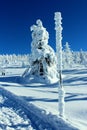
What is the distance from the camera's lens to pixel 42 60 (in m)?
44.6

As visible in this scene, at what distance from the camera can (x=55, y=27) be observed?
57.6 feet

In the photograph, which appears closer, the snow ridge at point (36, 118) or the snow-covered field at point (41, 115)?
the snow ridge at point (36, 118)

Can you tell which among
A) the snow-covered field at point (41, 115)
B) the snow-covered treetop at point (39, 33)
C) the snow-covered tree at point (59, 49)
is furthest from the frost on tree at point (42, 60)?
the snow-covered tree at point (59, 49)

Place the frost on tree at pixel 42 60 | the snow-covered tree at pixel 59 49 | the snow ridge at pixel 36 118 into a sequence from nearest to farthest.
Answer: the snow ridge at pixel 36 118 → the snow-covered tree at pixel 59 49 → the frost on tree at pixel 42 60

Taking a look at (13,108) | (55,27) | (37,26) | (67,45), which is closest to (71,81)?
(37,26)

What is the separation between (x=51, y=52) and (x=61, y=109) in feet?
92.8

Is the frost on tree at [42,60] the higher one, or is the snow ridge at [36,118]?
the frost on tree at [42,60]

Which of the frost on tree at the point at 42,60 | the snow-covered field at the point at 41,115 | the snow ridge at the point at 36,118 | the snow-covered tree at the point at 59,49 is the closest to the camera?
the snow ridge at the point at 36,118

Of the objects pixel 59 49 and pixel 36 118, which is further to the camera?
pixel 59 49

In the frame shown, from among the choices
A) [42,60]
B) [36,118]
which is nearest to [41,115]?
[36,118]

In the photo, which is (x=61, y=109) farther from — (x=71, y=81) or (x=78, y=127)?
(x=71, y=81)

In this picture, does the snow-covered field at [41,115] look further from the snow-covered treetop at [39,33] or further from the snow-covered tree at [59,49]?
the snow-covered treetop at [39,33]

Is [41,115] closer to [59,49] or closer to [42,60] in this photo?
[59,49]

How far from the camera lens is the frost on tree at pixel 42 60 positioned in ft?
144
